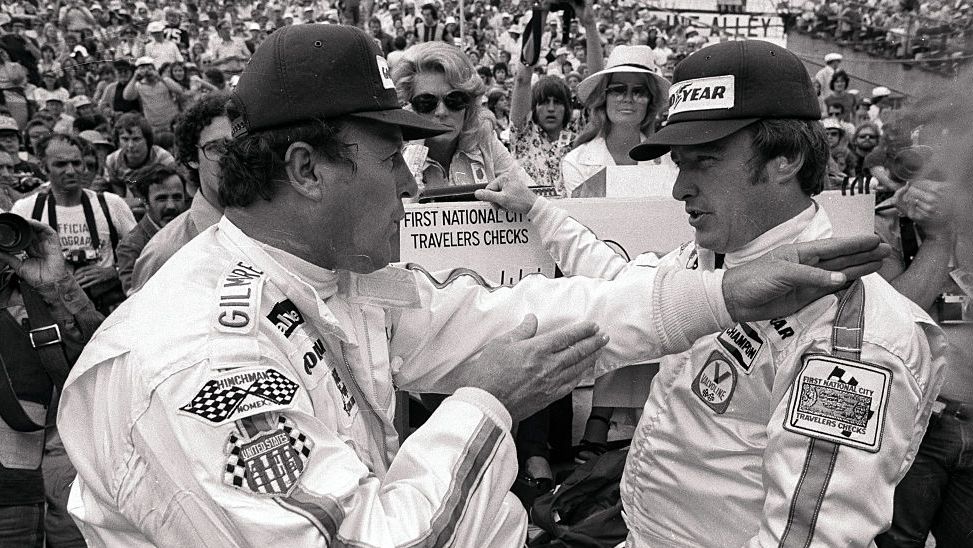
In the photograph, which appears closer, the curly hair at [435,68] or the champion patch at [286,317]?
the champion patch at [286,317]

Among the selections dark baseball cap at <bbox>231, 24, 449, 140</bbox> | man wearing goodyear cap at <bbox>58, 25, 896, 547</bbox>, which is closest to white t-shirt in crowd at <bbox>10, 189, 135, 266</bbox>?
man wearing goodyear cap at <bbox>58, 25, 896, 547</bbox>

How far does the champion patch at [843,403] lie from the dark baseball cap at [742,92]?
68 cm

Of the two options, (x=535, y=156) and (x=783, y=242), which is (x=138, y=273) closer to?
(x=783, y=242)

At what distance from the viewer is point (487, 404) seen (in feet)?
5.55

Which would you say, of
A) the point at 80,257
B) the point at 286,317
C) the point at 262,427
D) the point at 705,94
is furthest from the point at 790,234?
the point at 80,257

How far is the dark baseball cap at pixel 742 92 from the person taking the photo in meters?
2.25

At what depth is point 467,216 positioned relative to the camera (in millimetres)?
3547

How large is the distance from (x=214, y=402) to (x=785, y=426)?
1241 mm

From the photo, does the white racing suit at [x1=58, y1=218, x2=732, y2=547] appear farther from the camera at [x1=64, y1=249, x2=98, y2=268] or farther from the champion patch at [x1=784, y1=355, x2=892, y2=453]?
the camera at [x1=64, y1=249, x2=98, y2=268]

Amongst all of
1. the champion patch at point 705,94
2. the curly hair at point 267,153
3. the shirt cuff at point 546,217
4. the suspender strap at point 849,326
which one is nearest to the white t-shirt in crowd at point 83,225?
the shirt cuff at point 546,217

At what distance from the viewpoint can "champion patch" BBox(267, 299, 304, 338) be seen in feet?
5.64

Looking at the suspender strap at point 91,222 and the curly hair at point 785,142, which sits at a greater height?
the curly hair at point 785,142

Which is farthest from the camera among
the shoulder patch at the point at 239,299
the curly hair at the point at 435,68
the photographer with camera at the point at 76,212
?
the photographer with camera at the point at 76,212

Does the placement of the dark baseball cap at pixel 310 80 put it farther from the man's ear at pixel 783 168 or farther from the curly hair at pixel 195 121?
the curly hair at pixel 195 121
